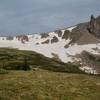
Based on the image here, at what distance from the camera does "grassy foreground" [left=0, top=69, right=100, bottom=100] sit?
27266 mm

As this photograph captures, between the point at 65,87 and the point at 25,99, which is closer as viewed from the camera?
the point at 25,99

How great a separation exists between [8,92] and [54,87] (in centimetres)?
402

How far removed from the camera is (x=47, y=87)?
97.0 ft

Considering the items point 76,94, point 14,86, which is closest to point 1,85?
point 14,86

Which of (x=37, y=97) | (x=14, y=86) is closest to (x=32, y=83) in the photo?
(x=14, y=86)

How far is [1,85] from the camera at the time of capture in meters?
30.0

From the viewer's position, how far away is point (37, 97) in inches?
1059

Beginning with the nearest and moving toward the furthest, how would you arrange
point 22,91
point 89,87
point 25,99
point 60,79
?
point 25,99
point 22,91
point 89,87
point 60,79

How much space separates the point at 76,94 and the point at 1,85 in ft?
21.3

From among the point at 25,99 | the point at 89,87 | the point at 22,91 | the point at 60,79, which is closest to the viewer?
the point at 25,99

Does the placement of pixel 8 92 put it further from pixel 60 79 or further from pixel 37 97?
pixel 60 79

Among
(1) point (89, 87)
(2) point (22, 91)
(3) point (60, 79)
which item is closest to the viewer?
(2) point (22, 91)

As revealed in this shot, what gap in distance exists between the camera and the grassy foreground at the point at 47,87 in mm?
27266

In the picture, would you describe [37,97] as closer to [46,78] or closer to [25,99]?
[25,99]
